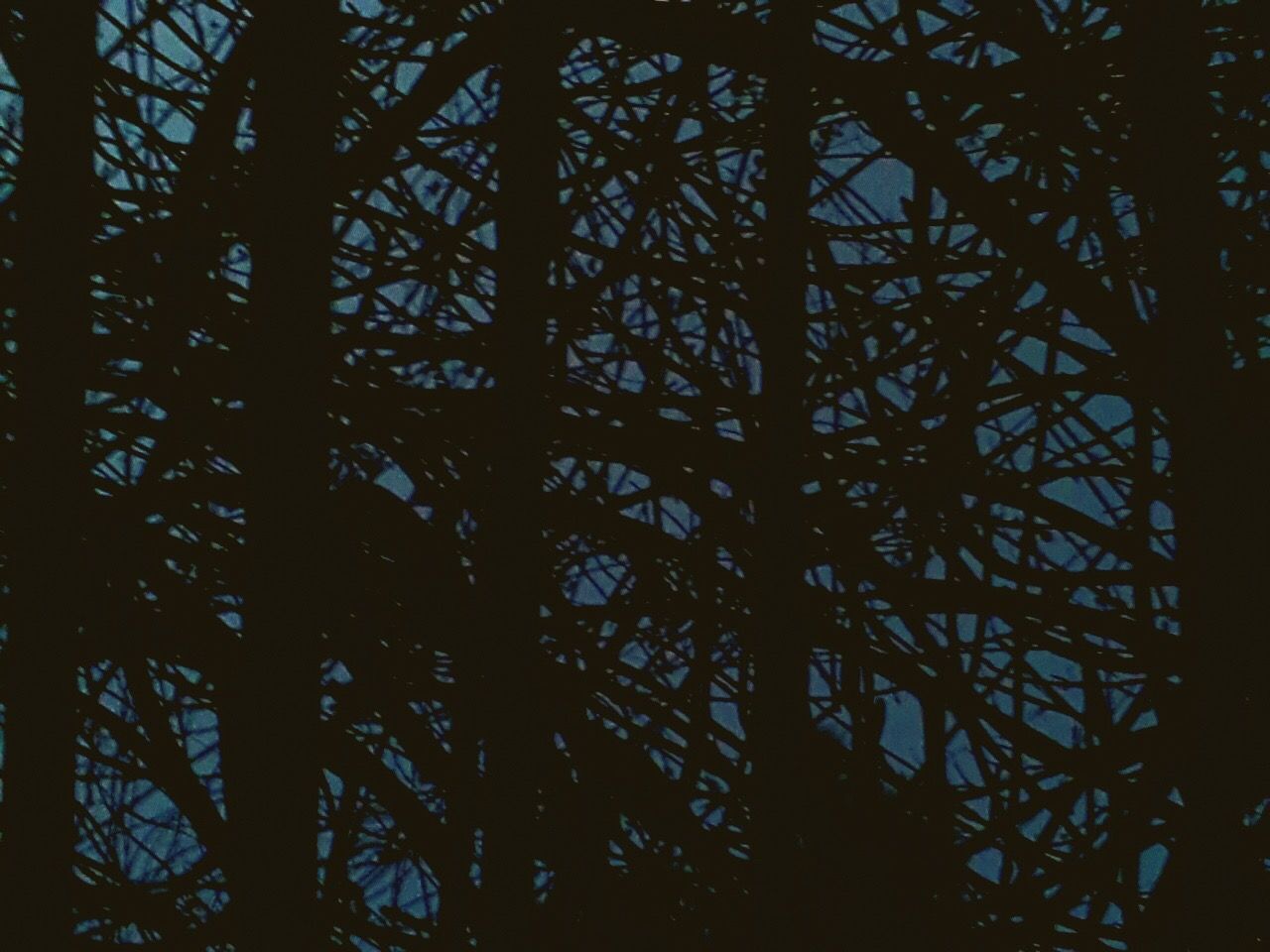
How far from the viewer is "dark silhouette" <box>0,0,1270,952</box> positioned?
6.78 ft

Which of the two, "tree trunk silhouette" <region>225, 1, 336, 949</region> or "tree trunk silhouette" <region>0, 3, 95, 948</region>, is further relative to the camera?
"tree trunk silhouette" <region>0, 3, 95, 948</region>

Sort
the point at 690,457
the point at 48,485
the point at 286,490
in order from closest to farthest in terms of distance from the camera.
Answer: the point at 286,490 < the point at 48,485 < the point at 690,457

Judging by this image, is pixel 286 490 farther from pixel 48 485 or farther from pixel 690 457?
pixel 690 457

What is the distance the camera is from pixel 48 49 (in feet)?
6.72

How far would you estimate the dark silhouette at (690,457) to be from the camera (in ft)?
6.78

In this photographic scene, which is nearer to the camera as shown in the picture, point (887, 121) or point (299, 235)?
point (299, 235)

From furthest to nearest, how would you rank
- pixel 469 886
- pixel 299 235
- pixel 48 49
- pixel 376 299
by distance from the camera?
pixel 376 299, pixel 469 886, pixel 48 49, pixel 299 235

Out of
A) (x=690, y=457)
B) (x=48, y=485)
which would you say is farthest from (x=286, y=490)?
(x=690, y=457)

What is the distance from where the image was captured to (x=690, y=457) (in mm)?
3174

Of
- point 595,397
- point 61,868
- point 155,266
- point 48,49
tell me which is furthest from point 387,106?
point 61,868

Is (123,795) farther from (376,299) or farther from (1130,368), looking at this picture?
(1130,368)

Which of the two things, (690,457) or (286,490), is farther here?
(690,457)

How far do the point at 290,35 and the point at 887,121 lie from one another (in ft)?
5.26

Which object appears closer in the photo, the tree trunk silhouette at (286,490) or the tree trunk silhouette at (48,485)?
the tree trunk silhouette at (286,490)
